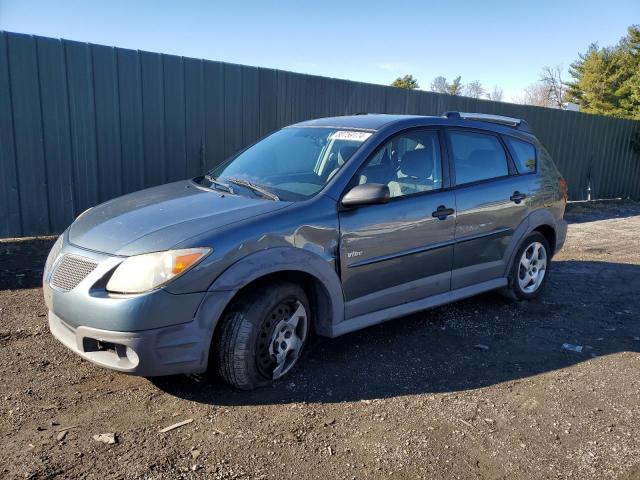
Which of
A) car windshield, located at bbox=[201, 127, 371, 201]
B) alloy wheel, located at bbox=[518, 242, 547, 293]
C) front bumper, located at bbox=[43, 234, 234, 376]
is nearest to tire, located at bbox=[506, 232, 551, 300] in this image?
alloy wheel, located at bbox=[518, 242, 547, 293]

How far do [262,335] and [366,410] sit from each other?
0.79 meters

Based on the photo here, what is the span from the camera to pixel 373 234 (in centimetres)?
389

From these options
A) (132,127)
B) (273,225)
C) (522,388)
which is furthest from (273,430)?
(132,127)

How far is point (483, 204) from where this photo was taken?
4.73 meters

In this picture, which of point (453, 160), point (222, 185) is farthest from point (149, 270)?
point (453, 160)

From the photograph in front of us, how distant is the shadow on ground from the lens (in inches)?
141

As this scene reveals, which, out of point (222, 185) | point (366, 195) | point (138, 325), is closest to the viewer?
point (138, 325)

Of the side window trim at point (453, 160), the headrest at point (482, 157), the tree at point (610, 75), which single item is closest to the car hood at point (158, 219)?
the side window trim at point (453, 160)

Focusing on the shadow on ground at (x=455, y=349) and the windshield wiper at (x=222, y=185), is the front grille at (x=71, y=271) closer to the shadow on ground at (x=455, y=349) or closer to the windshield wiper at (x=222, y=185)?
the shadow on ground at (x=455, y=349)

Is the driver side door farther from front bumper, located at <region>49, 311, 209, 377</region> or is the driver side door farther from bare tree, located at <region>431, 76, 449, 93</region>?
bare tree, located at <region>431, 76, 449, 93</region>

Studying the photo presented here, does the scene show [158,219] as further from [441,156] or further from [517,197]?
[517,197]

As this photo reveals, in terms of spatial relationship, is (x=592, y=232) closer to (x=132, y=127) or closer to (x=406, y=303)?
(x=406, y=303)

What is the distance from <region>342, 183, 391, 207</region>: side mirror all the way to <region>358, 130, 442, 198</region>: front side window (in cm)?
24

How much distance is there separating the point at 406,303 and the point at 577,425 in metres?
1.44
